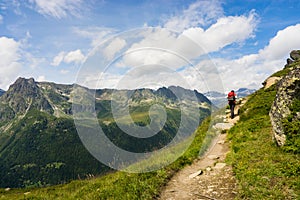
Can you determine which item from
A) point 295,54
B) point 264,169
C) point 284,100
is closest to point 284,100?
point 284,100

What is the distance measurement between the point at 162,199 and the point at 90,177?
32.4 feet

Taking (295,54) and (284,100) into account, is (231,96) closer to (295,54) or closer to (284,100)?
(284,100)

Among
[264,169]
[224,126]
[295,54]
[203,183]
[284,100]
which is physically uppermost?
[295,54]

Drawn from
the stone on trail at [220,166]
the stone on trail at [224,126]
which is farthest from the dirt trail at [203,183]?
the stone on trail at [224,126]

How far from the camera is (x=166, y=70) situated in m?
15.6

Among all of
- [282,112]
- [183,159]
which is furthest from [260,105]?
[183,159]

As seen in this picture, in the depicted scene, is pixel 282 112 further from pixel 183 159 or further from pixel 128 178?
pixel 128 178

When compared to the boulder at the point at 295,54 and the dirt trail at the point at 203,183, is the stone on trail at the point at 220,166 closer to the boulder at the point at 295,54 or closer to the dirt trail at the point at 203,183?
the dirt trail at the point at 203,183

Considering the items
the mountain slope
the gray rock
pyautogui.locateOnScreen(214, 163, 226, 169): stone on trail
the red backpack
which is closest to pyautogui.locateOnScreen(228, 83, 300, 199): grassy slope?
the mountain slope

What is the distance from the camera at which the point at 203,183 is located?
11.5 m

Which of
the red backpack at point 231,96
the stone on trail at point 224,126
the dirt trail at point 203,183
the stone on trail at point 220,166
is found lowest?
the dirt trail at point 203,183

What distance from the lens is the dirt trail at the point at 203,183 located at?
10048 millimetres

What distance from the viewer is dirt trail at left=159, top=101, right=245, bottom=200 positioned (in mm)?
10048

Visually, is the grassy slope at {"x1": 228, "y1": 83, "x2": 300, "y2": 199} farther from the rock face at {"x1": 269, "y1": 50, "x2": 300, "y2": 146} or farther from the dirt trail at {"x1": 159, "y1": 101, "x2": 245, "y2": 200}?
the rock face at {"x1": 269, "y1": 50, "x2": 300, "y2": 146}
